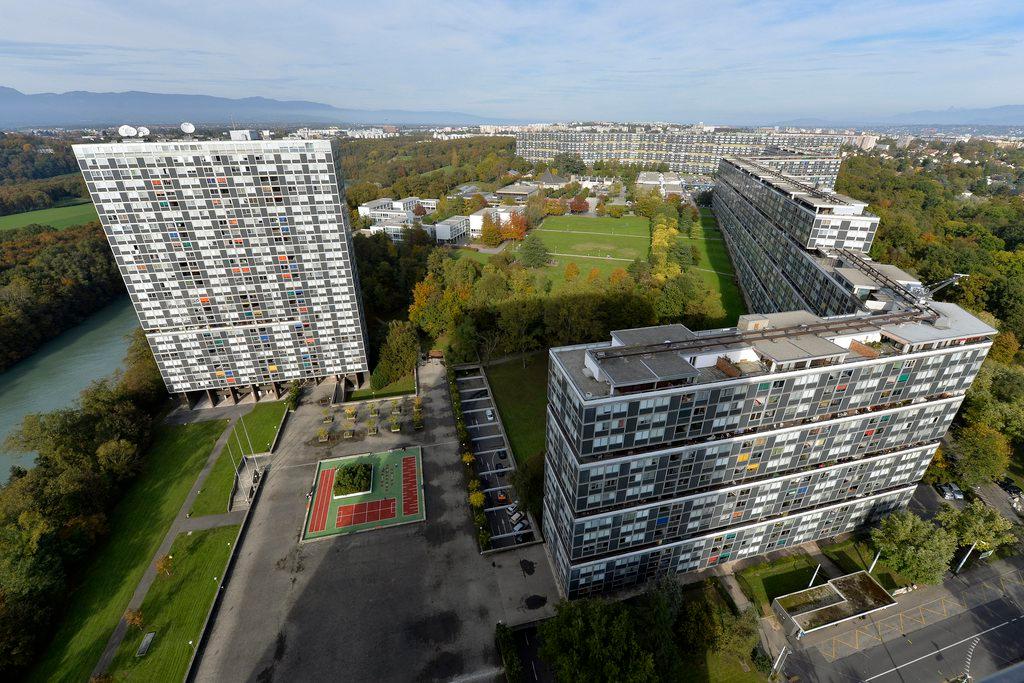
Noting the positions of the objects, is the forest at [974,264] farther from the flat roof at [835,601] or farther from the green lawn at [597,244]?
the green lawn at [597,244]

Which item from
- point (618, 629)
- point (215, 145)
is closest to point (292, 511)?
point (618, 629)

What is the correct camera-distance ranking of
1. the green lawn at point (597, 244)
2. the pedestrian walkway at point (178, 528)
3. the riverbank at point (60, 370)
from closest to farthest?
the pedestrian walkway at point (178, 528) < the riverbank at point (60, 370) < the green lawn at point (597, 244)

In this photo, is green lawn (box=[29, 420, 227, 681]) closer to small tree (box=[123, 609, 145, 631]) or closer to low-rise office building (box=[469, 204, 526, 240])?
small tree (box=[123, 609, 145, 631])

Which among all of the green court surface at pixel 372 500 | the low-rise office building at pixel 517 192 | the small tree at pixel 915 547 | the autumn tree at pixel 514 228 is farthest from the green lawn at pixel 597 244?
the small tree at pixel 915 547

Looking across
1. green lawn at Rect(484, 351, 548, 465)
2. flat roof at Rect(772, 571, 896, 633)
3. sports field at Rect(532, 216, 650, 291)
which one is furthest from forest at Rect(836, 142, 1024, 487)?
sports field at Rect(532, 216, 650, 291)

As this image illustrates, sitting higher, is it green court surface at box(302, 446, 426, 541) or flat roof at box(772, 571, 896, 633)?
flat roof at box(772, 571, 896, 633)

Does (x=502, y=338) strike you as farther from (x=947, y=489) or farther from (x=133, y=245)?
(x=947, y=489)
